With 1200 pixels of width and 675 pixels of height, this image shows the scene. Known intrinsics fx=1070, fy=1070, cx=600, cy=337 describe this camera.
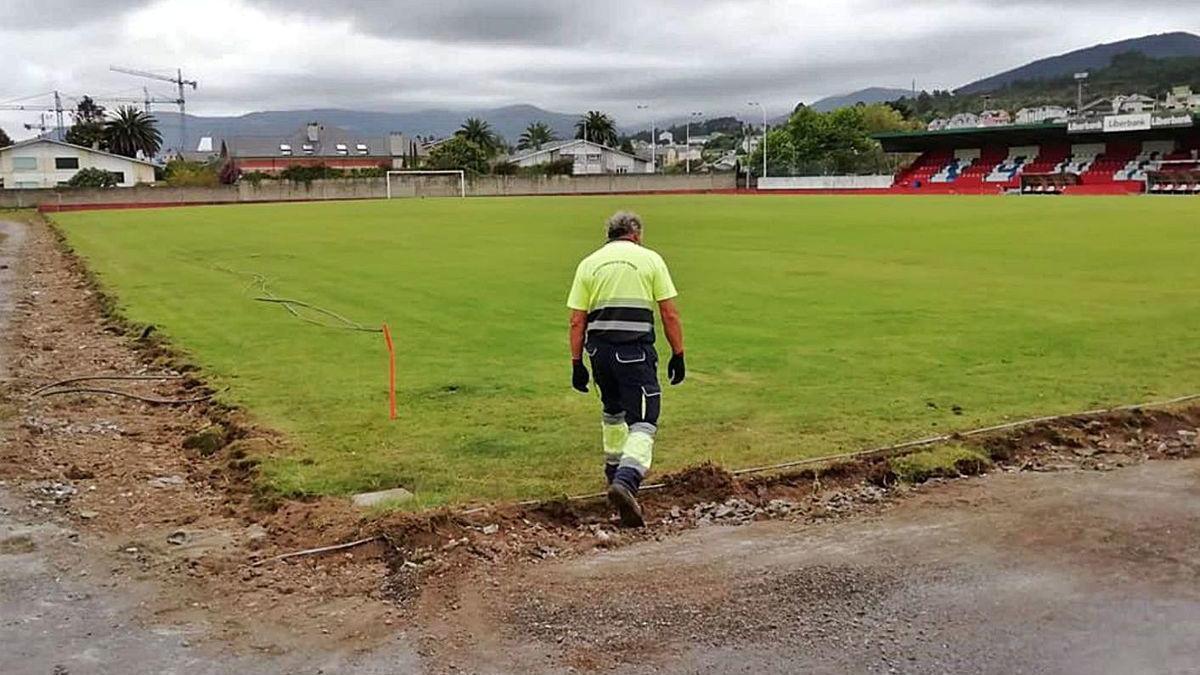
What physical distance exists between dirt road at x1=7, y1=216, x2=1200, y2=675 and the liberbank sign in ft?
269

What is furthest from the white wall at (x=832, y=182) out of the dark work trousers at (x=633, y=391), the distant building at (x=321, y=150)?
the dark work trousers at (x=633, y=391)

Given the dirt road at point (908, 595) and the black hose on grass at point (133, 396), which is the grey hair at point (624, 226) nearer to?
the dirt road at point (908, 595)

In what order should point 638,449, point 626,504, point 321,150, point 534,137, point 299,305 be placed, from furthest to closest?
1. point 534,137
2. point 321,150
3. point 299,305
4. point 638,449
5. point 626,504

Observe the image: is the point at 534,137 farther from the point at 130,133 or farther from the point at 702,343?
the point at 702,343

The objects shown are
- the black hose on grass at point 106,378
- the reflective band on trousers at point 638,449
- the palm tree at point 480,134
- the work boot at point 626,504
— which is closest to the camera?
the work boot at point 626,504

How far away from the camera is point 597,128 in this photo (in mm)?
164250

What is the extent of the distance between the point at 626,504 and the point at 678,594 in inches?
49.9

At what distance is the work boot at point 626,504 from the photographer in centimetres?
722

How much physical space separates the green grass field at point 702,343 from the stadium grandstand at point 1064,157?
48.7 m

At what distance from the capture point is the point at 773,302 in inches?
730

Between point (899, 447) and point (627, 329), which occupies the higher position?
point (627, 329)

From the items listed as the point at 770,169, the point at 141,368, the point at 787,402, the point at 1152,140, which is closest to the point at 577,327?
the point at 787,402

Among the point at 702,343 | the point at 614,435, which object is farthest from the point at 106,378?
the point at 614,435

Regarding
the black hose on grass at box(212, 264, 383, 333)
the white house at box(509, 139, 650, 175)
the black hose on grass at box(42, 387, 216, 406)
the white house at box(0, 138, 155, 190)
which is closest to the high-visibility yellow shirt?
the black hose on grass at box(42, 387, 216, 406)
